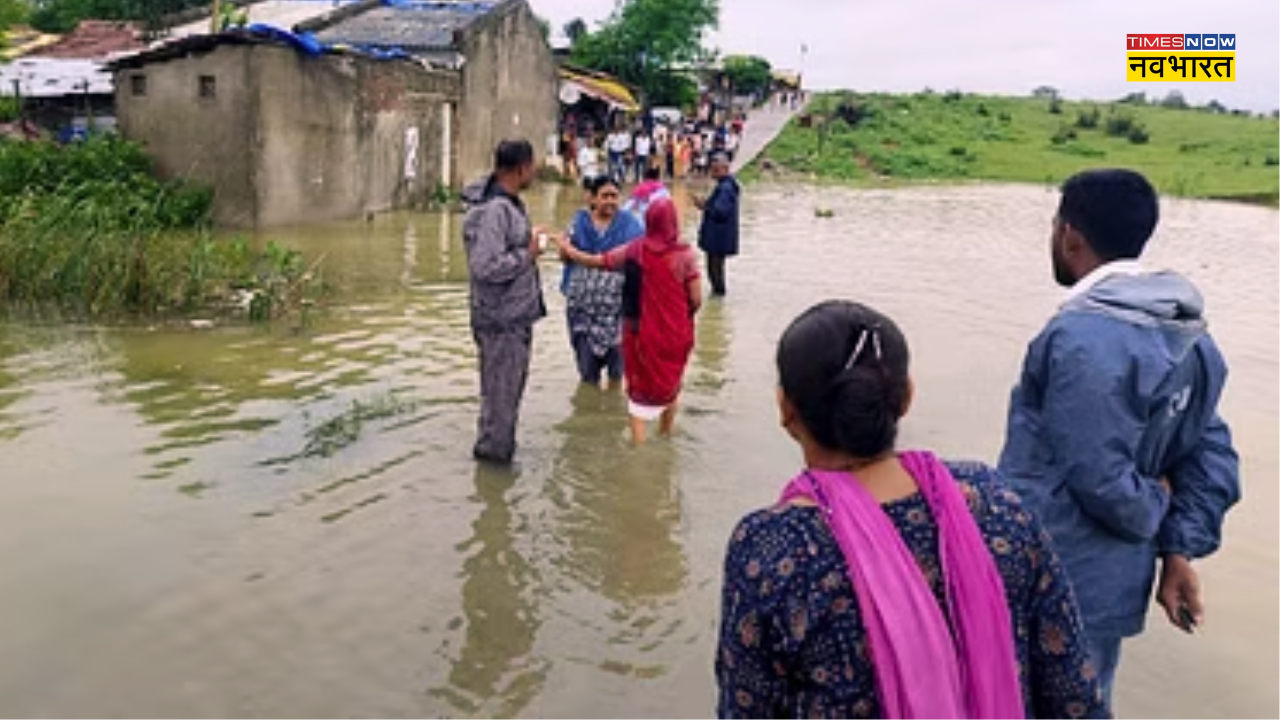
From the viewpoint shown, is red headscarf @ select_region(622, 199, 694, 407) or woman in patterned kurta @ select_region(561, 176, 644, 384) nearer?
red headscarf @ select_region(622, 199, 694, 407)

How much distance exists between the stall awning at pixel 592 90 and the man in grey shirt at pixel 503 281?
2572 cm

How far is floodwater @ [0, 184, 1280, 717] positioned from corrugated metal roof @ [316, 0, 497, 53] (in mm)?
12074

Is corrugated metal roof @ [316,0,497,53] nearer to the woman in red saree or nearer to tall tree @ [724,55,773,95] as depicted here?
the woman in red saree

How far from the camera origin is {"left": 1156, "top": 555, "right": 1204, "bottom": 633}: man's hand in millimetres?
2699

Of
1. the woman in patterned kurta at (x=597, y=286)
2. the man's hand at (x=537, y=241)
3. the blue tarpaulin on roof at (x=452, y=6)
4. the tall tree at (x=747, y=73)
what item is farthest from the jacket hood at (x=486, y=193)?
the tall tree at (x=747, y=73)

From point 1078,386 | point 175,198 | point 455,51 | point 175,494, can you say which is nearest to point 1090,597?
point 1078,386

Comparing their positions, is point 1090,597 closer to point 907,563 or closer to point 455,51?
point 907,563

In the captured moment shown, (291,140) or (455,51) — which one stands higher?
(455,51)

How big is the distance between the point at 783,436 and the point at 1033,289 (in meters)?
8.10

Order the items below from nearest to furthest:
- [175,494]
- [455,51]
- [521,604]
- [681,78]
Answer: [521,604]
[175,494]
[455,51]
[681,78]

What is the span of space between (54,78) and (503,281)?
17733 millimetres

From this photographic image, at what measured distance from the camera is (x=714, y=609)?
15.5ft

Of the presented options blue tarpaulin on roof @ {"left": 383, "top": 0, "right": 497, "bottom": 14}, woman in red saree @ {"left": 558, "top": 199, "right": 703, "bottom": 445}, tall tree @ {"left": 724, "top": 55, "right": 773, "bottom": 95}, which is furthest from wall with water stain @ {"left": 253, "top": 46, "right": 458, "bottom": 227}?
tall tree @ {"left": 724, "top": 55, "right": 773, "bottom": 95}

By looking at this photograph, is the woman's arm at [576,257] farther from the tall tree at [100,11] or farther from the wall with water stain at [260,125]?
the tall tree at [100,11]
